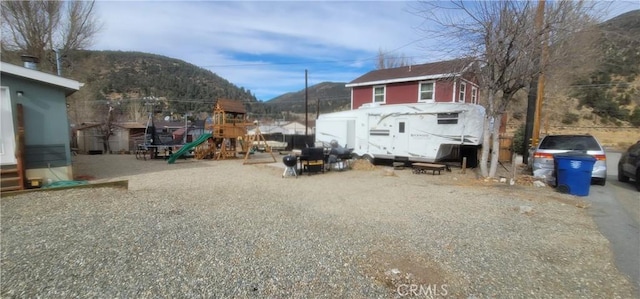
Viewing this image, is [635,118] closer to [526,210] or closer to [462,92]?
[462,92]

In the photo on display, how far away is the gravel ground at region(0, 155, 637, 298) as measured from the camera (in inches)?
124

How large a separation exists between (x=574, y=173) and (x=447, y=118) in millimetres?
4788

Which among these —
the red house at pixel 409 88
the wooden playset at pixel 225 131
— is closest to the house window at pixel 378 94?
the red house at pixel 409 88

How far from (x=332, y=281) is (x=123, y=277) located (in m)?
2.18

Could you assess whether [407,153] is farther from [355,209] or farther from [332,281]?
[332,281]

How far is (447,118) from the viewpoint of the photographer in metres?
12.0

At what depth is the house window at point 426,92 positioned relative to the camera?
17.8m

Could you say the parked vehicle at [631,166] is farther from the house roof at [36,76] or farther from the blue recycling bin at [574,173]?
the house roof at [36,76]

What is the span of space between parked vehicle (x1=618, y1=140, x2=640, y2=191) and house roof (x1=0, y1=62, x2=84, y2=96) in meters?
15.7

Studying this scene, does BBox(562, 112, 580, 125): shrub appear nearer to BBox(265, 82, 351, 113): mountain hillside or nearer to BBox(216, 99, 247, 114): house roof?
BBox(265, 82, 351, 113): mountain hillside

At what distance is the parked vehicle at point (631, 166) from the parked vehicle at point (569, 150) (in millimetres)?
674

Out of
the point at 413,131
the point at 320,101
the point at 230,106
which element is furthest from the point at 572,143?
the point at 320,101

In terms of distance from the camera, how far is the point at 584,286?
3264 mm

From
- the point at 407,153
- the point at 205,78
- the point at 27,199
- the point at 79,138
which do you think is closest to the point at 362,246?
the point at 27,199
